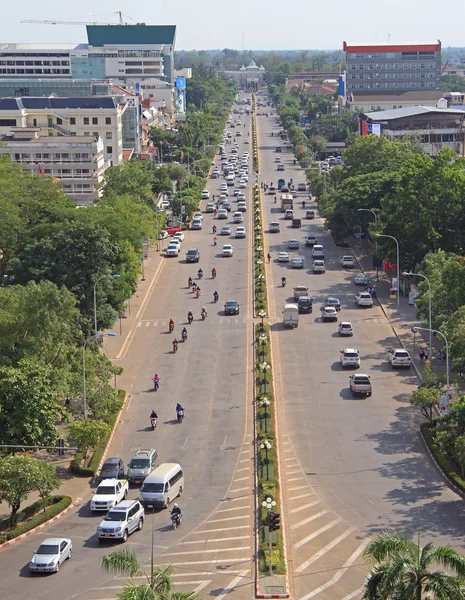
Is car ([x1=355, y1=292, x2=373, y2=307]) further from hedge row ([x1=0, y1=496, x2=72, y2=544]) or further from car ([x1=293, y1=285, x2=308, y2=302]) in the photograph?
hedge row ([x1=0, y1=496, x2=72, y2=544])

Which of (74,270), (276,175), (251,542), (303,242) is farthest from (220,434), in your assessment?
(276,175)

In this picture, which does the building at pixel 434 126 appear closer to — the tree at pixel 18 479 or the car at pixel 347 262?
the car at pixel 347 262

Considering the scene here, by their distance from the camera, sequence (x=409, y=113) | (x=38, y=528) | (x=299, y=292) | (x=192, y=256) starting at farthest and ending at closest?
(x=409, y=113), (x=192, y=256), (x=299, y=292), (x=38, y=528)

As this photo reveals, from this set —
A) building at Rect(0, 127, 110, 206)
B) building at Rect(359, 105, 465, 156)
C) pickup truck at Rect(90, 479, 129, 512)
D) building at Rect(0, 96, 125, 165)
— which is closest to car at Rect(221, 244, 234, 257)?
building at Rect(0, 127, 110, 206)

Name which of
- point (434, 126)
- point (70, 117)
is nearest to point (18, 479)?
point (70, 117)

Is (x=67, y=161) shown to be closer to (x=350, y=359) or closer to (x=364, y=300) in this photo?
(x=364, y=300)

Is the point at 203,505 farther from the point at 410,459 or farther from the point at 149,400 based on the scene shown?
the point at 149,400

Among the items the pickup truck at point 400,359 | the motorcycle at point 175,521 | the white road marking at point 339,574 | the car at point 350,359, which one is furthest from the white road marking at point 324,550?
the pickup truck at point 400,359
